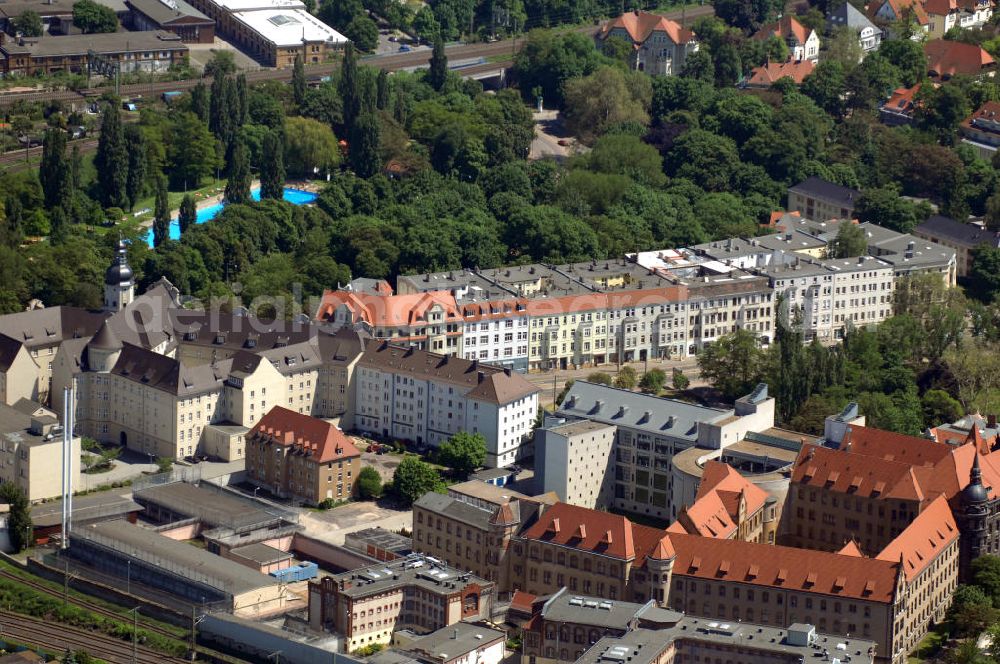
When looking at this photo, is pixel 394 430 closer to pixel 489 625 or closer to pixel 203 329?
pixel 203 329

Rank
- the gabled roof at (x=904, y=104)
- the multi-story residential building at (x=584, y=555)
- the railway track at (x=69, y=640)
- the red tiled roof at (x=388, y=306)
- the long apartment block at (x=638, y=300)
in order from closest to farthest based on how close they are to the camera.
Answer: the railway track at (x=69, y=640) < the multi-story residential building at (x=584, y=555) < the red tiled roof at (x=388, y=306) < the long apartment block at (x=638, y=300) < the gabled roof at (x=904, y=104)

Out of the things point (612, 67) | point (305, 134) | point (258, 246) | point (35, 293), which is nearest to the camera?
point (35, 293)

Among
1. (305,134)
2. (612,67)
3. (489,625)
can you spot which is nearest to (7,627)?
(489,625)

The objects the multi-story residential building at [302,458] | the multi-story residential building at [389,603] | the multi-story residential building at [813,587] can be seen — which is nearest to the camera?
the multi-story residential building at [813,587]

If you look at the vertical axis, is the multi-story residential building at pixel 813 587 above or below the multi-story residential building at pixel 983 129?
below

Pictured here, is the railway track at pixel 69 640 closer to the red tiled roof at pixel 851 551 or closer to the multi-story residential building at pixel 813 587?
the multi-story residential building at pixel 813 587

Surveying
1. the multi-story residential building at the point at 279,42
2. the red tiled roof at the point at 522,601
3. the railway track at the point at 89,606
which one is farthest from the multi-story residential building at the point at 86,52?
the red tiled roof at the point at 522,601

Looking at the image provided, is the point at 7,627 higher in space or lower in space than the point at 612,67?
lower
